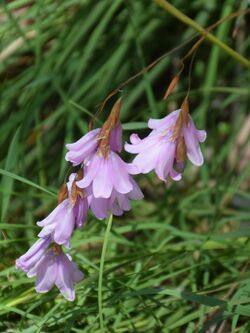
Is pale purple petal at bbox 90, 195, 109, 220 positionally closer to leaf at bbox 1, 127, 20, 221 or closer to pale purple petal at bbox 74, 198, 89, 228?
pale purple petal at bbox 74, 198, 89, 228

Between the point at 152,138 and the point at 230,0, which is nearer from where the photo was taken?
the point at 152,138

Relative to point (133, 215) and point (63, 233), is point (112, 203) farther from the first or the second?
point (133, 215)

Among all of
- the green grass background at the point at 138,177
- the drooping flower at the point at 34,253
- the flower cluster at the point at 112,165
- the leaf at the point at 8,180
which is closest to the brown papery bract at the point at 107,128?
the flower cluster at the point at 112,165

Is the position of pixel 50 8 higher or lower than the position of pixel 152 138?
higher

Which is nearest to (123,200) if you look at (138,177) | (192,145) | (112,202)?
(112,202)

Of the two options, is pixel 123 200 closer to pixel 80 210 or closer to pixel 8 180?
pixel 80 210

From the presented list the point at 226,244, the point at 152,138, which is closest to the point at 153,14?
the point at 226,244

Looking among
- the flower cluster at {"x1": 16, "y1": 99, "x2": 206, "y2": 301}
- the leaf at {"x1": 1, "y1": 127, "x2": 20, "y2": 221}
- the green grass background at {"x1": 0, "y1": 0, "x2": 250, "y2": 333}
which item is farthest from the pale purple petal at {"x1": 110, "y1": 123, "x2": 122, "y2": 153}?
the leaf at {"x1": 1, "y1": 127, "x2": 20, "y2": 221}
